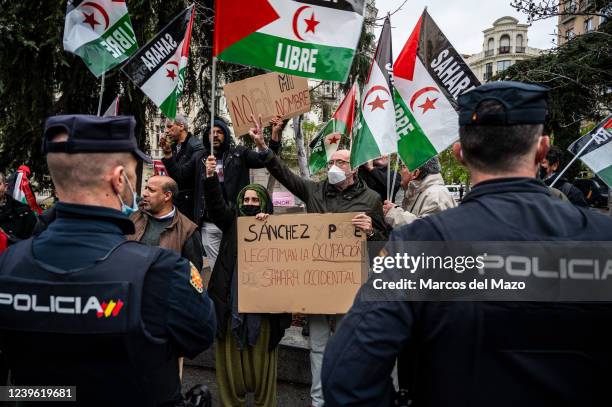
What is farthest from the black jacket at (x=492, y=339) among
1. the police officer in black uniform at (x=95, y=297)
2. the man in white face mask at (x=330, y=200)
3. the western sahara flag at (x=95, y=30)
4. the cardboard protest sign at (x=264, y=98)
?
the western sahara flag at (x=95, y=30)

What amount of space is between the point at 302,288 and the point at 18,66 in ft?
25.0

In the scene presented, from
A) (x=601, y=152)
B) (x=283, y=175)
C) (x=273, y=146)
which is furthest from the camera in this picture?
(x=601, y=152)

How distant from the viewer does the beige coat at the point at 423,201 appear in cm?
377

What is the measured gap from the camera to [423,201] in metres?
4.03

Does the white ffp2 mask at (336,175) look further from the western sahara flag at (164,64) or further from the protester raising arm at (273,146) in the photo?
the western sahara flag at (164,64)

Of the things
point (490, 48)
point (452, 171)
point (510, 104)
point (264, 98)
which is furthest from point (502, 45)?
point (510, 104)

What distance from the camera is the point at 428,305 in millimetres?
1422

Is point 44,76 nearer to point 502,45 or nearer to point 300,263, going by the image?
point 300,263

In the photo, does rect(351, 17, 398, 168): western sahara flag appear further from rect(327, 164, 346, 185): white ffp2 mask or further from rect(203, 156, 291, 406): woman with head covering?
rect(203, 156, 291, 406): woman with head covering

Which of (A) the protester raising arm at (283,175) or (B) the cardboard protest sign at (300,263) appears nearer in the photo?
(B) the cardboard protest sign at (300,263)

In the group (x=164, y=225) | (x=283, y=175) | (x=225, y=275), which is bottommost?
(x=225, y=275)

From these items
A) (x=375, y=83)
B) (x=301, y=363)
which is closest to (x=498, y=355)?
(x=375, y=83)

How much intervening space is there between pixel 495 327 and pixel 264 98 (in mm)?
3912

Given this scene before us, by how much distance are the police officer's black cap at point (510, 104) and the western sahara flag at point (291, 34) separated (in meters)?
2.28
